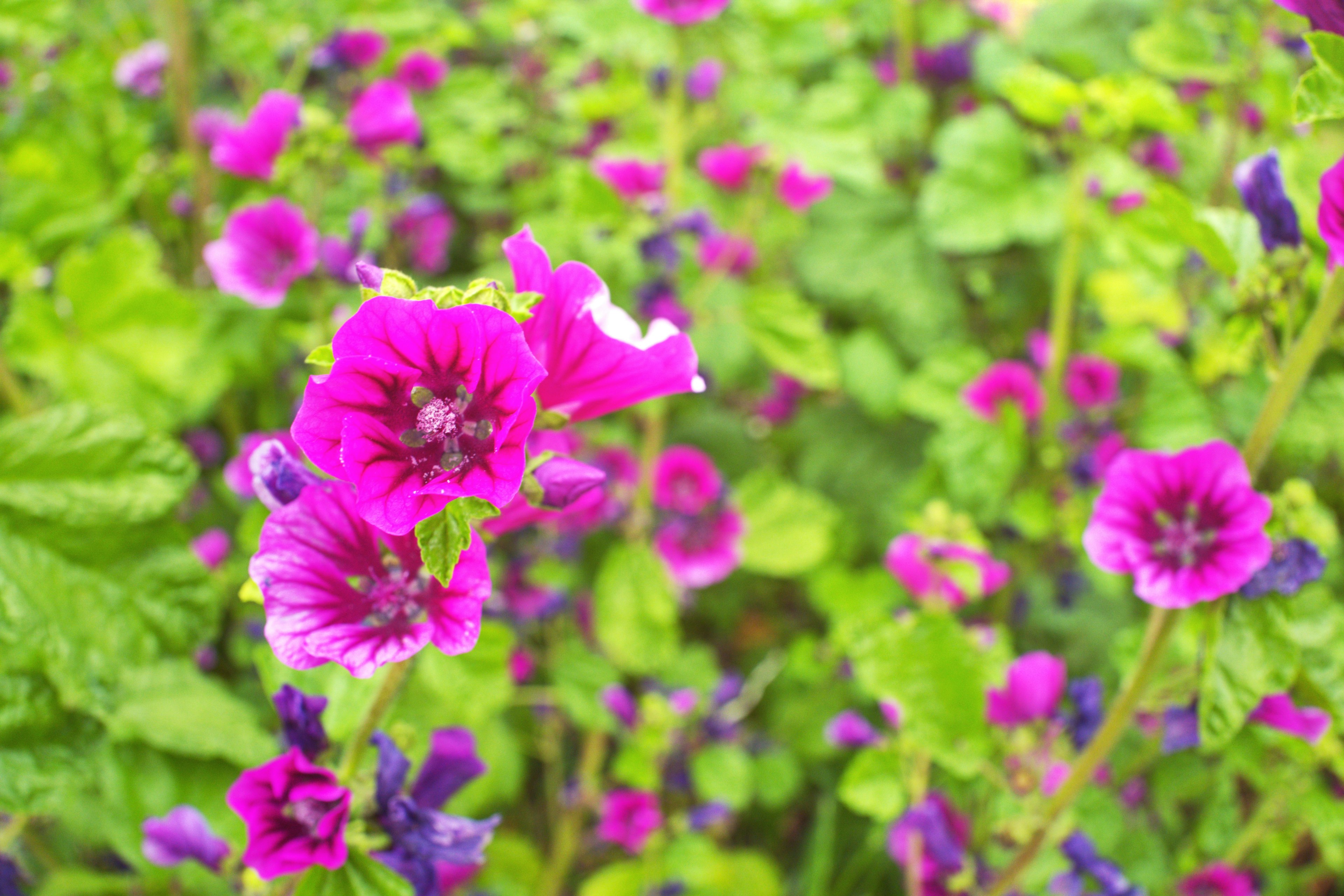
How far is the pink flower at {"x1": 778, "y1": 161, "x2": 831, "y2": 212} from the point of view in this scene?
1.82 m

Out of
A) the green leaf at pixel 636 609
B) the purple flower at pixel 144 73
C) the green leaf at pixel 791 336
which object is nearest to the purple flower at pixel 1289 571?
the green leaf at pixel 791 336

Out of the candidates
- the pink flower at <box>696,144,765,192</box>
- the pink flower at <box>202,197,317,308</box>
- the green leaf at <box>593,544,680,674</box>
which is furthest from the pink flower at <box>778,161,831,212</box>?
the pink flower at <box>202,197,317,308</box>

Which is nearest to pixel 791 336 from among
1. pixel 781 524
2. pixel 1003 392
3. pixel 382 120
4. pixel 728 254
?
pixel 728 254

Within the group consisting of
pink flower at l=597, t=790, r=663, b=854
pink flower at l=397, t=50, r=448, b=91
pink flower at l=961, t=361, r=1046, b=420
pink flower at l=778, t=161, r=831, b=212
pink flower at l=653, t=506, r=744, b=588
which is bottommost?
pink flower at l=597, t=790, r=663, b=854

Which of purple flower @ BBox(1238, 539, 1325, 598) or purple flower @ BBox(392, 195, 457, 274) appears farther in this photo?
purple flower @ BBox(392, 195, 457, 274)

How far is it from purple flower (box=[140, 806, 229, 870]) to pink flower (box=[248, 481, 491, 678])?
424 mm

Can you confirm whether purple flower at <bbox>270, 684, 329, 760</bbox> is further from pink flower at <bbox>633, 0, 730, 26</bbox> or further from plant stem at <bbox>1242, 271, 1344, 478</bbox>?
pink flower at <bbox>633, 0, 730, 26</bbox>

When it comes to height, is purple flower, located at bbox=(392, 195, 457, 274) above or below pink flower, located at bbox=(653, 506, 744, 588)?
above

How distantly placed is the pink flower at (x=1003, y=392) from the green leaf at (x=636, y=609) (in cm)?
72

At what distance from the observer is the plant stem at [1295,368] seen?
0.78 m

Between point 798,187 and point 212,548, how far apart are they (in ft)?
4.51

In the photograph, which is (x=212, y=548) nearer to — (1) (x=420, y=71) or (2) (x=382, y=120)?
(2) (x=382, y=120)

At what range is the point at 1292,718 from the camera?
3.12ft

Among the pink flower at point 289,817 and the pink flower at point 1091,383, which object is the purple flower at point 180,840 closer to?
the pink flower at point 289,817
